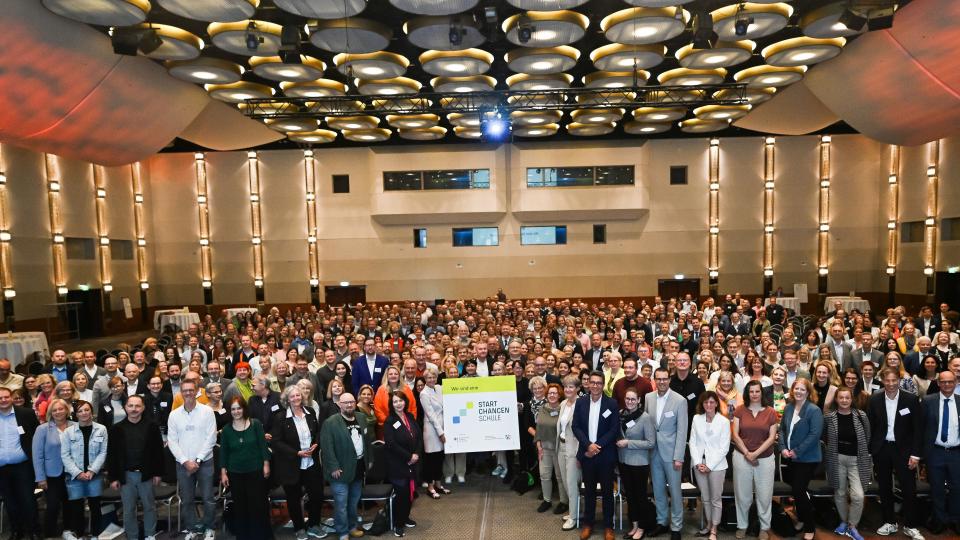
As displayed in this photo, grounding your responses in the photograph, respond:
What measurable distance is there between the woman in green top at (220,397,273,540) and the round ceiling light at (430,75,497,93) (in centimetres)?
1166

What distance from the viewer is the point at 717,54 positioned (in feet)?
40.9

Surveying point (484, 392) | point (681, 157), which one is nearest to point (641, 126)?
point (681, 157)

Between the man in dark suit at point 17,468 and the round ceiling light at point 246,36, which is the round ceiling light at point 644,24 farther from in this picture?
the man in dark suit at point 17,468

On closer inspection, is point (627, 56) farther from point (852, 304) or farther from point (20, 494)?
point (852, 304)

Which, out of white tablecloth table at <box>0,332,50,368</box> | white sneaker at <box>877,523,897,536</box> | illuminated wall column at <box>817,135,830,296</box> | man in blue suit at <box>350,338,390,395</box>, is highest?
illuminated wall column at <box>817,135,830,296</box>

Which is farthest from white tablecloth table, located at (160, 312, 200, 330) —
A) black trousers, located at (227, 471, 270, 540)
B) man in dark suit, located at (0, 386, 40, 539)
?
black trousers, located at (227, 471, 270, 540)

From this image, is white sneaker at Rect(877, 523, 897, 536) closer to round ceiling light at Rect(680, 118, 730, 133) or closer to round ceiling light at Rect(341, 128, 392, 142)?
round ceiling light at Rect(680, 118, 730, 133)

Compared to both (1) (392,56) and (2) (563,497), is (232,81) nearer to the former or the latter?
(1) (392,56)

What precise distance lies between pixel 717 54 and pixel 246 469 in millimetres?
12750

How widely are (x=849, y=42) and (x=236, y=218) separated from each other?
23278 millimetres

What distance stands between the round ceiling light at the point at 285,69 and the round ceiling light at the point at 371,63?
2.31ft

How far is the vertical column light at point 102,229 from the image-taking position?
21.0m

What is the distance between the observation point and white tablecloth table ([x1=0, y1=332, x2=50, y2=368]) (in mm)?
14002

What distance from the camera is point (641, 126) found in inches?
805
